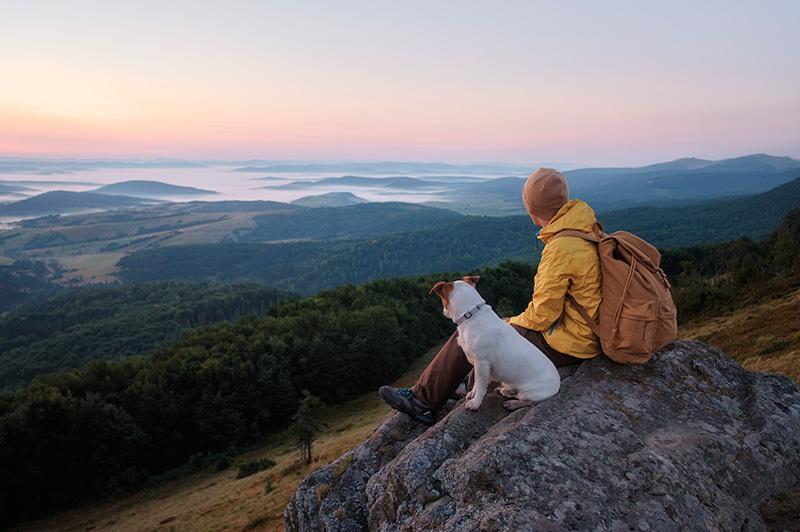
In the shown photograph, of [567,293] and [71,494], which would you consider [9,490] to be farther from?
[567,293]

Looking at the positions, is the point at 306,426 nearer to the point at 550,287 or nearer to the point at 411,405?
the point at 411,405

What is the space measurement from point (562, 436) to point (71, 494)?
1463 inches

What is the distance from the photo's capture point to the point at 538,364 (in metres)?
5.07

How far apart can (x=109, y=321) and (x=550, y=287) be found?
361 feet

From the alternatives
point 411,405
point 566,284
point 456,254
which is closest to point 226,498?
point 411,405

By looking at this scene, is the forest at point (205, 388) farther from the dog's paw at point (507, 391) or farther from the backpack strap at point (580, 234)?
the dog's paw at point (507, 391)

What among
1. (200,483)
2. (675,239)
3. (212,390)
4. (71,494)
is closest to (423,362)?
(212,390)

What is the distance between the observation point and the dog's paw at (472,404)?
524cm

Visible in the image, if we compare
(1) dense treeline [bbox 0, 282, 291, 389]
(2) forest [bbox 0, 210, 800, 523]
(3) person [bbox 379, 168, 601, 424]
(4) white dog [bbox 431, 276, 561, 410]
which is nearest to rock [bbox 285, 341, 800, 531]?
(4) white dog [bbox 431, 276, 561, 410]

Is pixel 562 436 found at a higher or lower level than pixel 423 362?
higher

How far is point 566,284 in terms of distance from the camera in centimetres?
504

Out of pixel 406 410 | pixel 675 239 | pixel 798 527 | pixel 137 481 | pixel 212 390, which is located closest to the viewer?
pixel 798 527

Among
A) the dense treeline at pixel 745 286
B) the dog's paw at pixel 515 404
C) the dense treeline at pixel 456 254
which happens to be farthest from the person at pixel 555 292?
the dense treeline at pixel 456 254

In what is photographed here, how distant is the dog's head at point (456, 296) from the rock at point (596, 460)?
1212mm
